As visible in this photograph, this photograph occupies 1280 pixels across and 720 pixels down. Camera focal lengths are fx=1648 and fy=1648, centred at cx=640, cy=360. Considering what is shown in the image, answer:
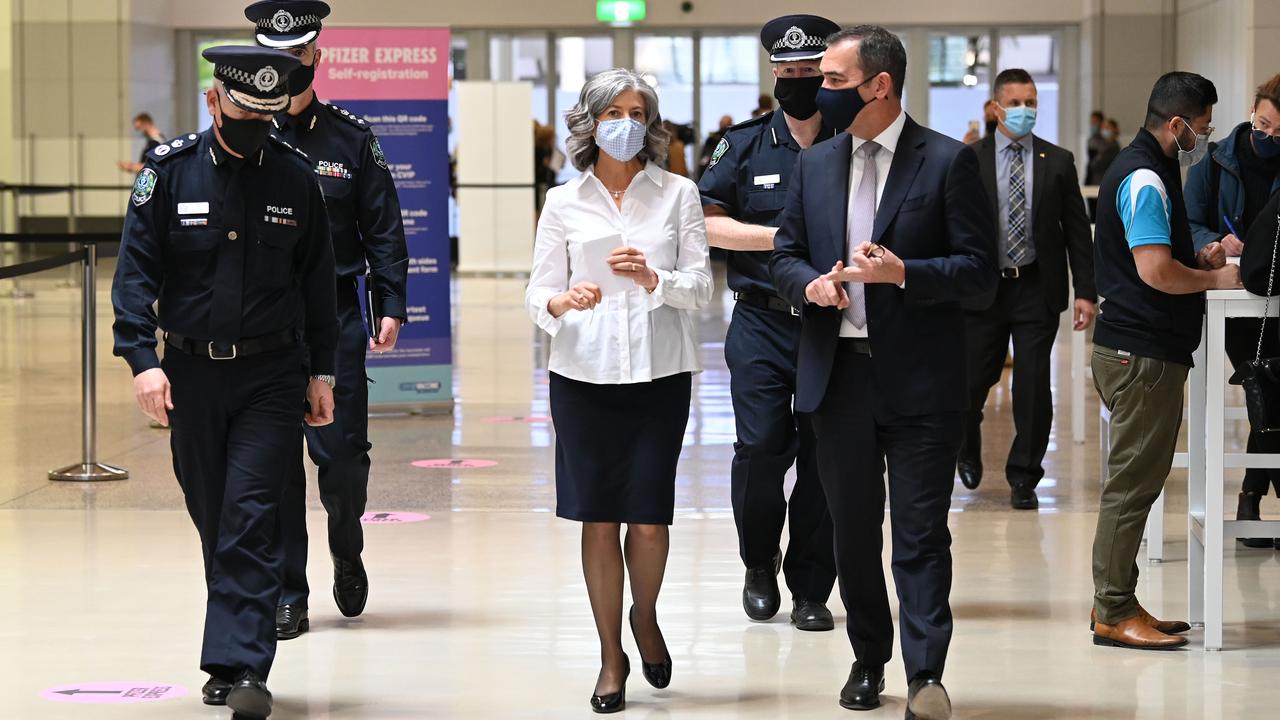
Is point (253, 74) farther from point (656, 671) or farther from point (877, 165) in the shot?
point (656, 671)

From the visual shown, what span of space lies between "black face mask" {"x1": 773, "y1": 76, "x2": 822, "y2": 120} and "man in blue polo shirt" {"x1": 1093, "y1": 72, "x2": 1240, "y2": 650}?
97 centimetres

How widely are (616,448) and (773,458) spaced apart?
108cm

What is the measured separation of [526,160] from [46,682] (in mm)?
18646

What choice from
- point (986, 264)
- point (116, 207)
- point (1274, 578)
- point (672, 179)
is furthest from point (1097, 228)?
point (116, 207)

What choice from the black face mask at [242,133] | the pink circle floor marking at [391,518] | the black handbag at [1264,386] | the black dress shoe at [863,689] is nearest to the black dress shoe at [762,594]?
the black dress shoe at [863,689]

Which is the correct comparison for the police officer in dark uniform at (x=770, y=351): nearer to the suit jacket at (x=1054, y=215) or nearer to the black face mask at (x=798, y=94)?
the black face mask at (x=798, y=94)

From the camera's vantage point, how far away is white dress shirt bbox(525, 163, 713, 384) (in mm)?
4414

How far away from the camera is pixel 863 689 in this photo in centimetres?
451

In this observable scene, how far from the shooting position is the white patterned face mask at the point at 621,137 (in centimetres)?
442

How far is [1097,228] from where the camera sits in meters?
5.15

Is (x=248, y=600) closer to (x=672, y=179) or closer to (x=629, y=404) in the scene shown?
(x=629, y=404)

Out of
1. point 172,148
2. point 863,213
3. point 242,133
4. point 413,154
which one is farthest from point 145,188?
point 413,154

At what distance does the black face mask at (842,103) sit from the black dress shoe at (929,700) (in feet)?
4.76

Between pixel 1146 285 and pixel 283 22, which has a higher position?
pixel 283 22
